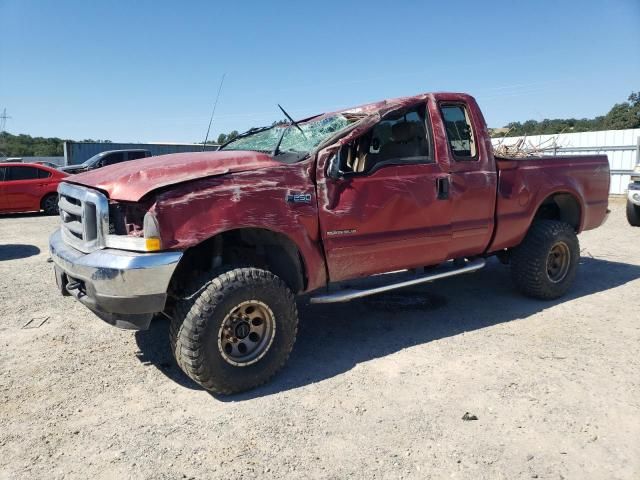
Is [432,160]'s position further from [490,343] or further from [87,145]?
[87,145]

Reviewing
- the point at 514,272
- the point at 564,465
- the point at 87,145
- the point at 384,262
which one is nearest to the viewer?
the point at 564,465

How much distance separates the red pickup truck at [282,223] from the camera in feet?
10.2

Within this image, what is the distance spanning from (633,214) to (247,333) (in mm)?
10027

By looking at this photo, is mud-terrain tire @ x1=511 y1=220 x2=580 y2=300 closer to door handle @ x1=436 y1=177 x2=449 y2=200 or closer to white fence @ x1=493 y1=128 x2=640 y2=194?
door handle @ x1=436 y1=177 x2=449 y2=200

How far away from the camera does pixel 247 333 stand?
346cm

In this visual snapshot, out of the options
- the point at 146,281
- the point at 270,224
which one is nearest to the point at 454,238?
the point at 270,224

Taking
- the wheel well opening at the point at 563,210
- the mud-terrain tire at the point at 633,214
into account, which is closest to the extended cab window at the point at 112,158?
the wheel well opening at the point at 563,210

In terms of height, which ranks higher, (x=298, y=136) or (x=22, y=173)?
(x=298, y=136)

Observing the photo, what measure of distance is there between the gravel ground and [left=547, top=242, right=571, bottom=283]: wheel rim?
31 cm

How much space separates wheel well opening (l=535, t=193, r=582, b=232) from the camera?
5.61m

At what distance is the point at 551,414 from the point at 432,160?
2.25m

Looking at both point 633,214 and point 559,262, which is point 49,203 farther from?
point 633,214

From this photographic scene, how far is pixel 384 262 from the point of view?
4.12 meters

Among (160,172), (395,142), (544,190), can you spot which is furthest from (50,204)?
(544,190)
